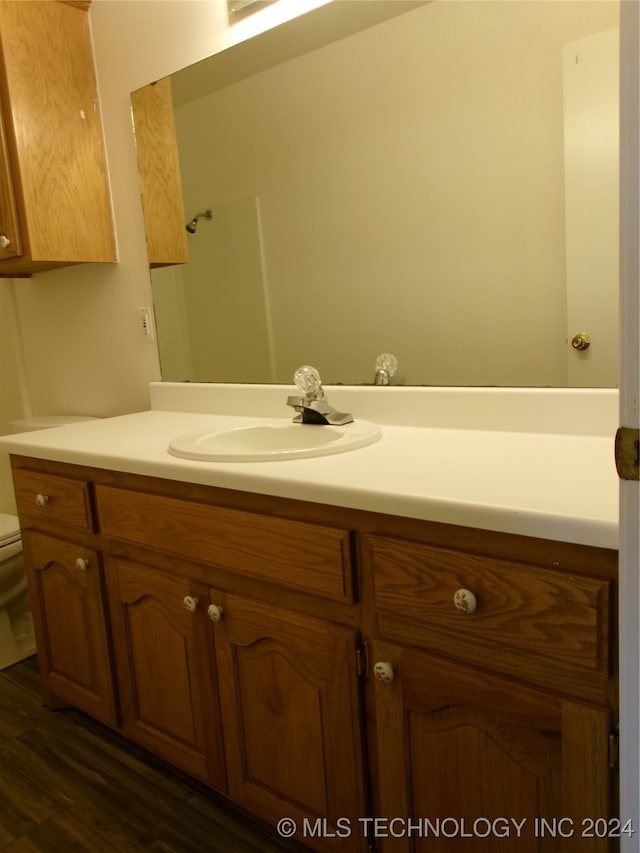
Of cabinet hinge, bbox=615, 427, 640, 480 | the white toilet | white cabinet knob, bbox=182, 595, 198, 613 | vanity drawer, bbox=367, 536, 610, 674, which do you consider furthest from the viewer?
the white toilet

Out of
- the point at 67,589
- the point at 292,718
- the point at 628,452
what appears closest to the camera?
the point at 628,452

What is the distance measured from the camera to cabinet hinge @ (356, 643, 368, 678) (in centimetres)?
105

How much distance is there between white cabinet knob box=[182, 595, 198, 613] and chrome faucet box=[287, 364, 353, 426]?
18.8 inches

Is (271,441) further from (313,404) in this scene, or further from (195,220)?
(195,220)

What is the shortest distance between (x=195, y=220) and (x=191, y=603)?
3.64 ft

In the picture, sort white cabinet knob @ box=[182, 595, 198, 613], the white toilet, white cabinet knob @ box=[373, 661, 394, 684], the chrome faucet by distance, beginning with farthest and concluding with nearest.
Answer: the white toilet
the chrome faucet
white cabinet knob @ box=[182, 595, 198, 613]
white cabinet knob @ box=[373, 661, 394, 684]

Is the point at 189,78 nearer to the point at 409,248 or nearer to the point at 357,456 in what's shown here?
→ the point at 409,248

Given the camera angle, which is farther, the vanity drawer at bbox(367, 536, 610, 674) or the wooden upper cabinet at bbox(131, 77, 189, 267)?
the wooden upper cabinet at bbox(131, 77, 189, 267)

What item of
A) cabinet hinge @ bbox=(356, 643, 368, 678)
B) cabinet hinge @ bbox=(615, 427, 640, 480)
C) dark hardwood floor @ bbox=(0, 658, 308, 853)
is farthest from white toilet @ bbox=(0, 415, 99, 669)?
cabinet hinge @ bbox=(615, 427, 640, 480)

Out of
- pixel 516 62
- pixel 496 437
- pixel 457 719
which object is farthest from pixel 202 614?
pixel 516 62

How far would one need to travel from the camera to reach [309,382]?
1.55 meters

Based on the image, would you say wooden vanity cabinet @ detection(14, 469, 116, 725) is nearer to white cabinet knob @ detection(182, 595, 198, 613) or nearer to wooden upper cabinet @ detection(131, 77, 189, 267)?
white cabinet knob @ detection(182, 595, 198, 613)

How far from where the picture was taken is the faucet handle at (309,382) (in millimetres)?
1551

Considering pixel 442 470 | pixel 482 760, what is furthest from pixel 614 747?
pixel 442 470
